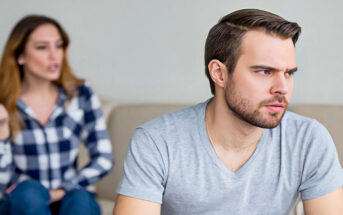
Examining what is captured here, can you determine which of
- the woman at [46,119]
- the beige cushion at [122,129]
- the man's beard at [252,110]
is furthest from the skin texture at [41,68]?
the man's beard at [252,110]

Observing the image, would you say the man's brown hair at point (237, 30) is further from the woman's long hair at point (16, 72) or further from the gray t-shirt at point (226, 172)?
the woman's long hair at point (16, 72)

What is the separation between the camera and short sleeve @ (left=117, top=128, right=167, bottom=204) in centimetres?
105

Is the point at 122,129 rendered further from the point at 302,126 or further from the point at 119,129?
the point at 302,126

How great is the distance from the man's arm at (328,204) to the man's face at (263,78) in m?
0.19

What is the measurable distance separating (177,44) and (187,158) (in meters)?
1.04

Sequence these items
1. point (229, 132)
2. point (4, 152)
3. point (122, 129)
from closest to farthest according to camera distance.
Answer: point (229, 132), point (4, 152), point (122, 129)

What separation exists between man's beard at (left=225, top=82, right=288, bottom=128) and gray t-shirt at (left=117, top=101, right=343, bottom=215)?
90 mm

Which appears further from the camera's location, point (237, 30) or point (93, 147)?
point (93, 147)

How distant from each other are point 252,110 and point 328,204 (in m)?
0.24

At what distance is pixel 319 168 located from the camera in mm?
1076

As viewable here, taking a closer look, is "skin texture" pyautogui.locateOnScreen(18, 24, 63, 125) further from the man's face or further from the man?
the man's face

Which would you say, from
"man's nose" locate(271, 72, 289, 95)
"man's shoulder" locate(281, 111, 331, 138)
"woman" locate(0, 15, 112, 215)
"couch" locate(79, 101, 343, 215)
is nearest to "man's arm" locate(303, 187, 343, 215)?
"man's shoulder" locate(281, 111, 331, 138)

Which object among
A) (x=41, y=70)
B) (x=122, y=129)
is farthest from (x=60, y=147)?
(x=122, y=129)

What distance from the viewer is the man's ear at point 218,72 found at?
1.09 metres
